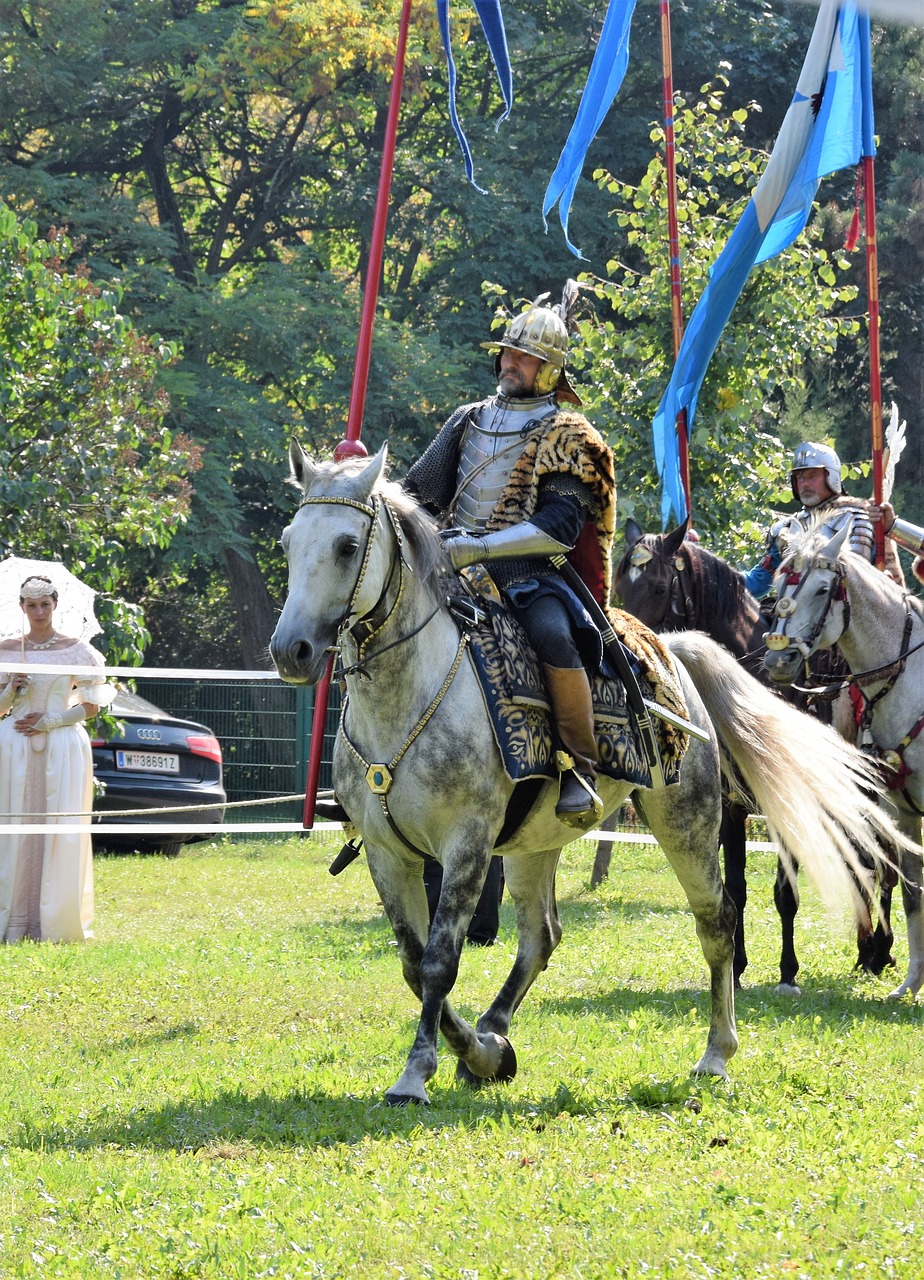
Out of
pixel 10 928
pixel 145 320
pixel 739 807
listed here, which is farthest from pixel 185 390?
pixel 739 807

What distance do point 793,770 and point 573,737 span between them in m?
1.45

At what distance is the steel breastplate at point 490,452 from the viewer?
21.5ft

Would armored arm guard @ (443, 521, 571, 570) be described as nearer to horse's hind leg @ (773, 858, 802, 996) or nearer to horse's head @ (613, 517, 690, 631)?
horse's head @ (613, 517, 690, 631)

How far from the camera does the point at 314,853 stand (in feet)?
61.7

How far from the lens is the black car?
16.9 m

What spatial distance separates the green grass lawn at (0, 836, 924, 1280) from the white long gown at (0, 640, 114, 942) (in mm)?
965

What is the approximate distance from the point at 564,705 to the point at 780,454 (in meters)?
10.0

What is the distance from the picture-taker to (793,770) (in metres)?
7.36

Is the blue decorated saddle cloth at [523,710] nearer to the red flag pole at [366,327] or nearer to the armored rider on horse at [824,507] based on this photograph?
the red flag pole at [366,327]

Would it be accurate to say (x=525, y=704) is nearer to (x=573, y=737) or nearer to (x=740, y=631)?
(x=573, y=737)

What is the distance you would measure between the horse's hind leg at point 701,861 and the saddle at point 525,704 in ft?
1.06

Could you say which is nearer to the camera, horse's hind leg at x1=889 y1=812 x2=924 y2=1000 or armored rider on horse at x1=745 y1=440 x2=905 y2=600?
horse's hind leg at x1=889 y1=812 x2=924 y2=1000

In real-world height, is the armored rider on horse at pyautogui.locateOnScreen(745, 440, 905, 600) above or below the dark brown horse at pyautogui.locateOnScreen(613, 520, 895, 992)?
above

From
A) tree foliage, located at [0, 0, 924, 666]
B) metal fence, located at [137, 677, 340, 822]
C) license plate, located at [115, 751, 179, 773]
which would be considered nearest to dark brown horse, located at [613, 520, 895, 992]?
license plate, located at [115, 751, 179, 773]
